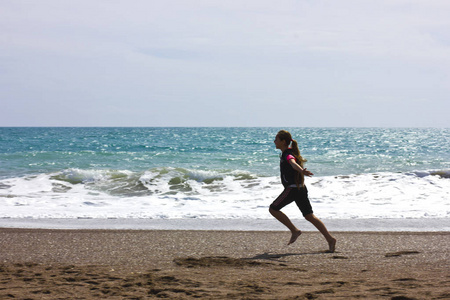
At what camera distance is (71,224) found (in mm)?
8750

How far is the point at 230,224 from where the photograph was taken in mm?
8875

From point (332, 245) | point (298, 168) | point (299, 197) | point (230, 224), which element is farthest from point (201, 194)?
point (298, 168)

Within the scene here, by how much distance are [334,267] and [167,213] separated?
5472mm

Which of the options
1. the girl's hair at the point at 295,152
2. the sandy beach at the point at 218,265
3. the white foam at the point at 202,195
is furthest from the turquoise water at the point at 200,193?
the girl's hair at the point at 295,152

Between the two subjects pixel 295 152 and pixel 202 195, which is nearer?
pixel 295 152

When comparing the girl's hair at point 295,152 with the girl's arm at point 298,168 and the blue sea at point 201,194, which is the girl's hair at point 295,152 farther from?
→ the blue sea at point 201,194

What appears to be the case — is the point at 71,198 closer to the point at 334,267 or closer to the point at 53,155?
the point at 334,267

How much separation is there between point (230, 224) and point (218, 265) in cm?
343

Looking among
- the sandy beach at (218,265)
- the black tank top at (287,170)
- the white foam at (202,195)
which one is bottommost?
the white foam at (202,195)

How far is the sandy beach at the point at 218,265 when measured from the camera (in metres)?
4.21

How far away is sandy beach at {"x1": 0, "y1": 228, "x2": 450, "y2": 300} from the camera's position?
4207 millimetres

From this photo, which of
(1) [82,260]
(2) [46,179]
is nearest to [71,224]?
(1) [82,260]

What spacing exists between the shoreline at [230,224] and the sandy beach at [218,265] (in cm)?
56

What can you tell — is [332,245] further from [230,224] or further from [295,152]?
[230,224]
